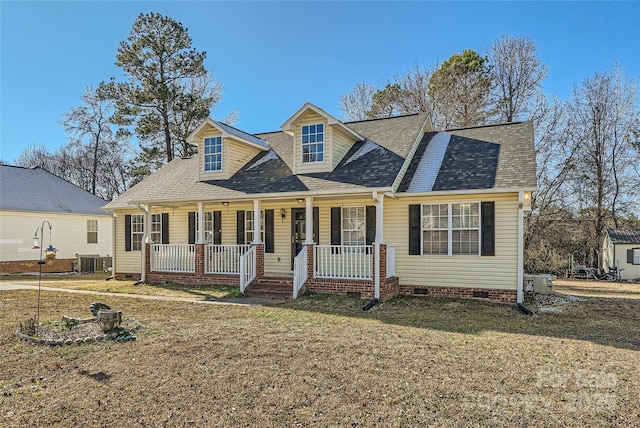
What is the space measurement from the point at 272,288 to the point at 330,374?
7.03m

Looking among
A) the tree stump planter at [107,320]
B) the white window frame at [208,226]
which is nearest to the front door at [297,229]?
the white window frame at [208,226]

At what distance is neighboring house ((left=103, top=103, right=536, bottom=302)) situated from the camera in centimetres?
1116

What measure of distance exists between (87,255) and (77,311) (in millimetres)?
14803

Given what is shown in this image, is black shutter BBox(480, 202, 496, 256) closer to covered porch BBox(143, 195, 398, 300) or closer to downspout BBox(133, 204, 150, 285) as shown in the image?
covered porch BBox(143, 195, 398, 300)

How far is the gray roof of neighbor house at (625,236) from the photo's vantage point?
22750 mm

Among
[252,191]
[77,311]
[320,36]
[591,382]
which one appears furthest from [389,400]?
[320,36]

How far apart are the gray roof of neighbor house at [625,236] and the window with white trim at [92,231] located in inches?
1153

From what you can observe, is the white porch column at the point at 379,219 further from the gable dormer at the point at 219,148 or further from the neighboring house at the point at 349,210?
the gable dormer at the point at 219,148

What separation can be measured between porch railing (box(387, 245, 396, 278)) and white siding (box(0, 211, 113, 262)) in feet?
60.8

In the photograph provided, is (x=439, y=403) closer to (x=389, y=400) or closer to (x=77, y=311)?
(x=389, y=400)

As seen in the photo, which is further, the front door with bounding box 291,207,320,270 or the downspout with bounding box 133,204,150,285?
the downspout with bounding box 133,204,150,285

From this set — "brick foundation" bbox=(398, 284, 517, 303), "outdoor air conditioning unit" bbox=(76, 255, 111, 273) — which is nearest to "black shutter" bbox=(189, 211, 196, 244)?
"brick foundation" bbox=(398, 284, 517, 303)

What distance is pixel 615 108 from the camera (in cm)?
2539

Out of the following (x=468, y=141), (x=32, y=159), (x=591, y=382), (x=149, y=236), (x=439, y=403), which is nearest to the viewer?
(x=439, y=403)
